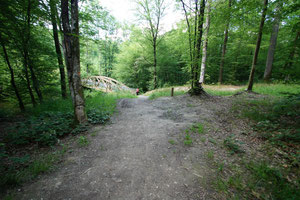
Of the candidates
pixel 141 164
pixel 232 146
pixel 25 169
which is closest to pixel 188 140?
pixel 232 146

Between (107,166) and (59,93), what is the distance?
7882mm

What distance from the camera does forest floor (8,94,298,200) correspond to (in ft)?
6.89

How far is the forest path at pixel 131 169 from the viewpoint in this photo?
2.07 meters

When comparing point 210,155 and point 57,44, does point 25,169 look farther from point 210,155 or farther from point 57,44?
point 57,44

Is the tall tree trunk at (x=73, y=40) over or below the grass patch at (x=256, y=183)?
over

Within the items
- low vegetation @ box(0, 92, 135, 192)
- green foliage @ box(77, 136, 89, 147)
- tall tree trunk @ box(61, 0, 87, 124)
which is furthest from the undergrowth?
tall tree trunk @ box(61, 0, 87, 124)

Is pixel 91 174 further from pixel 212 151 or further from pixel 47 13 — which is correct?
pixel 47 13

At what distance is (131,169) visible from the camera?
8.61 feet

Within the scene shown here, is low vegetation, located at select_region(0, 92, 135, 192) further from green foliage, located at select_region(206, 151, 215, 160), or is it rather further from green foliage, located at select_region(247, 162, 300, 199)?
green foliage, located at select_region(247, 162, 300, 199)

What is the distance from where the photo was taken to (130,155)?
3086 millimetres

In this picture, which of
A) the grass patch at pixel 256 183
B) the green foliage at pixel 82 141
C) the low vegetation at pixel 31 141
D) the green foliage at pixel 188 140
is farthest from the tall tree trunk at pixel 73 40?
the grass patch at pixel 256 183

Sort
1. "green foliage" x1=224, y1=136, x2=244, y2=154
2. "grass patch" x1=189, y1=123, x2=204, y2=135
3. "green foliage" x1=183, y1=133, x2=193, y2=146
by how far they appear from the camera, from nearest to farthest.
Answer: "green foliage" x1=224, y1=136, x2=244, y2=154, "green foliage" x1=183, y1=133, x2=193, y2=146, "grass patch" x1=189, y1=123, x2=204, y2=135

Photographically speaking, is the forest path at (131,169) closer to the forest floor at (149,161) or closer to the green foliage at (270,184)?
the forest floor at (149,161)

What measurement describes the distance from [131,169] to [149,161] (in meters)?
0.47
